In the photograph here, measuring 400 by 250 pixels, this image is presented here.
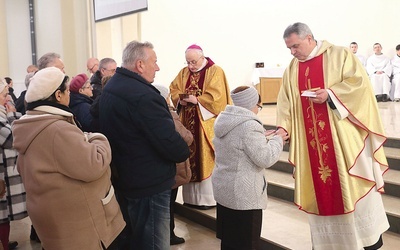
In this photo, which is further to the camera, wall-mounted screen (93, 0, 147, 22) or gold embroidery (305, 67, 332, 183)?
wall-mounted screen (93, 0, 147, 22)

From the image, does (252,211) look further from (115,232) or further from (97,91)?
(97,91)

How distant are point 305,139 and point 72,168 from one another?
1739 millimetres

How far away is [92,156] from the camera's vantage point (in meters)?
2.28

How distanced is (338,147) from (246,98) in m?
0.87

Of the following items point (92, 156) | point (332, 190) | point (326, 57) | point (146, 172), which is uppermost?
point (326, 57)

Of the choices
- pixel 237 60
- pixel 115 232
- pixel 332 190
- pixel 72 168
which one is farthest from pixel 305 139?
pixel 237 60

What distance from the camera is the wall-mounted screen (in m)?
6.32

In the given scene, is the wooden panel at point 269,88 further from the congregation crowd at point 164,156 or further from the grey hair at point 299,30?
the grey hair at point 299,30

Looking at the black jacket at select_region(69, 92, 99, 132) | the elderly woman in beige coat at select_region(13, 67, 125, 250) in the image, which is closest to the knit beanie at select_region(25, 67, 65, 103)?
the elderly woman in beige coat at select_region(13, 67, 125, 250)

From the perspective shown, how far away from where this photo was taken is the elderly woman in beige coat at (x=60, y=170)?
226 centimetres

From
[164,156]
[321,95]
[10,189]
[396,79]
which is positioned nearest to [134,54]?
[164,156]

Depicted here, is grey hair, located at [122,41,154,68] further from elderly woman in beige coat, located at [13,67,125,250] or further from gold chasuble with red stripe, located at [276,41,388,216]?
gold chasuble with red stripe, located at [276,41,388,216]

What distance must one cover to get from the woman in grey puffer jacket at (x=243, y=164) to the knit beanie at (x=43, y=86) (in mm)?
911

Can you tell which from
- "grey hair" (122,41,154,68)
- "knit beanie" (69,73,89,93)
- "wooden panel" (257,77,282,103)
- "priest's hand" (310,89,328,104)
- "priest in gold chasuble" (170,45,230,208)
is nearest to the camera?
"grey hair" (122,41,154,68)
